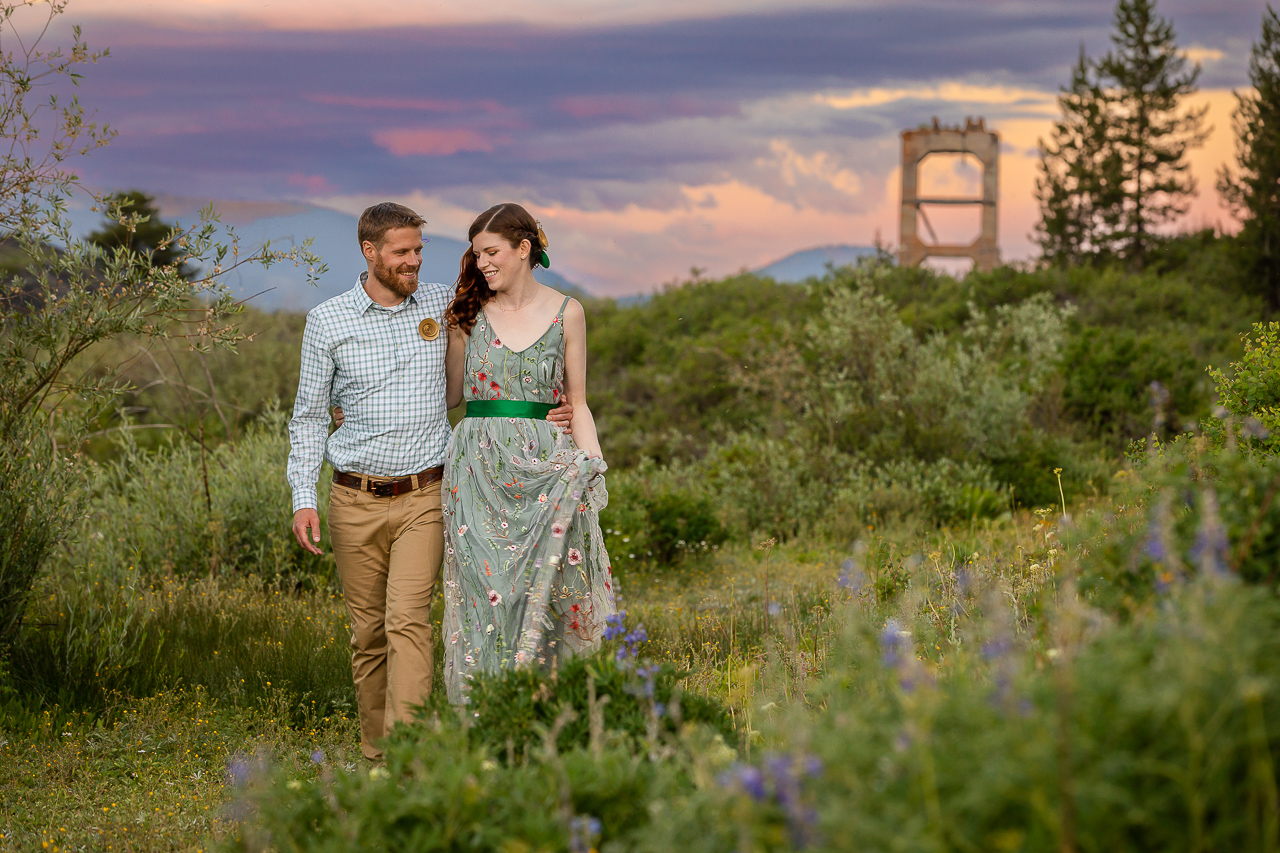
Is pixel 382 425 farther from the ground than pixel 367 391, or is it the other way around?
pixel 367 391

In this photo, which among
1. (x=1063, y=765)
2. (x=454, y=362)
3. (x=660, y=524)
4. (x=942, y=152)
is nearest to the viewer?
(x=1063, y=765)

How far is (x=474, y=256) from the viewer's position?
14.1 feet

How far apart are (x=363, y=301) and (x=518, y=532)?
3.80 feet

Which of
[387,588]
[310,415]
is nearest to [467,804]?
[387,588]

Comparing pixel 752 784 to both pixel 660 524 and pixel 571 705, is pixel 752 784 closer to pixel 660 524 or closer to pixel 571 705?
pixel 571 705

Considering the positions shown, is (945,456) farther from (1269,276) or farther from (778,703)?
(1269,276)

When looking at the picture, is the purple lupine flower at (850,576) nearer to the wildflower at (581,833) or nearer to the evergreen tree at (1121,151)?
the wildflower at (581,833)

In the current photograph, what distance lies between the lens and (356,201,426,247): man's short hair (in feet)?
13.9

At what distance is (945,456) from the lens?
33.9 feet

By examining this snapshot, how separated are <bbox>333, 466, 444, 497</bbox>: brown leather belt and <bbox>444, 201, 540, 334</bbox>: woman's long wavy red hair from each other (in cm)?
65

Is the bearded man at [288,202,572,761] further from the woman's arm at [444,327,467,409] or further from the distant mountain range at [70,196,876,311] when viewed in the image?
the distant mountain range at [70,196,876,311]

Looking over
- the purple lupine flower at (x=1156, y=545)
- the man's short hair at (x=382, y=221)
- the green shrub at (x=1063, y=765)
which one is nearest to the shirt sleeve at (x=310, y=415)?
the man's short hair at (x=382, y=221)

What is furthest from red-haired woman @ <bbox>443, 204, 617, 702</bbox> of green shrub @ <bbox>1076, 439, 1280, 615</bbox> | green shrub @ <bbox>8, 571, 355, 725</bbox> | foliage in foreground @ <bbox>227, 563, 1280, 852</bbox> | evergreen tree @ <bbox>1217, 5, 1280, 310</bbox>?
evergreen tree @ <bbox>1217, 5, 1280, 310</bbox>

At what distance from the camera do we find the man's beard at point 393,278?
167 inches
